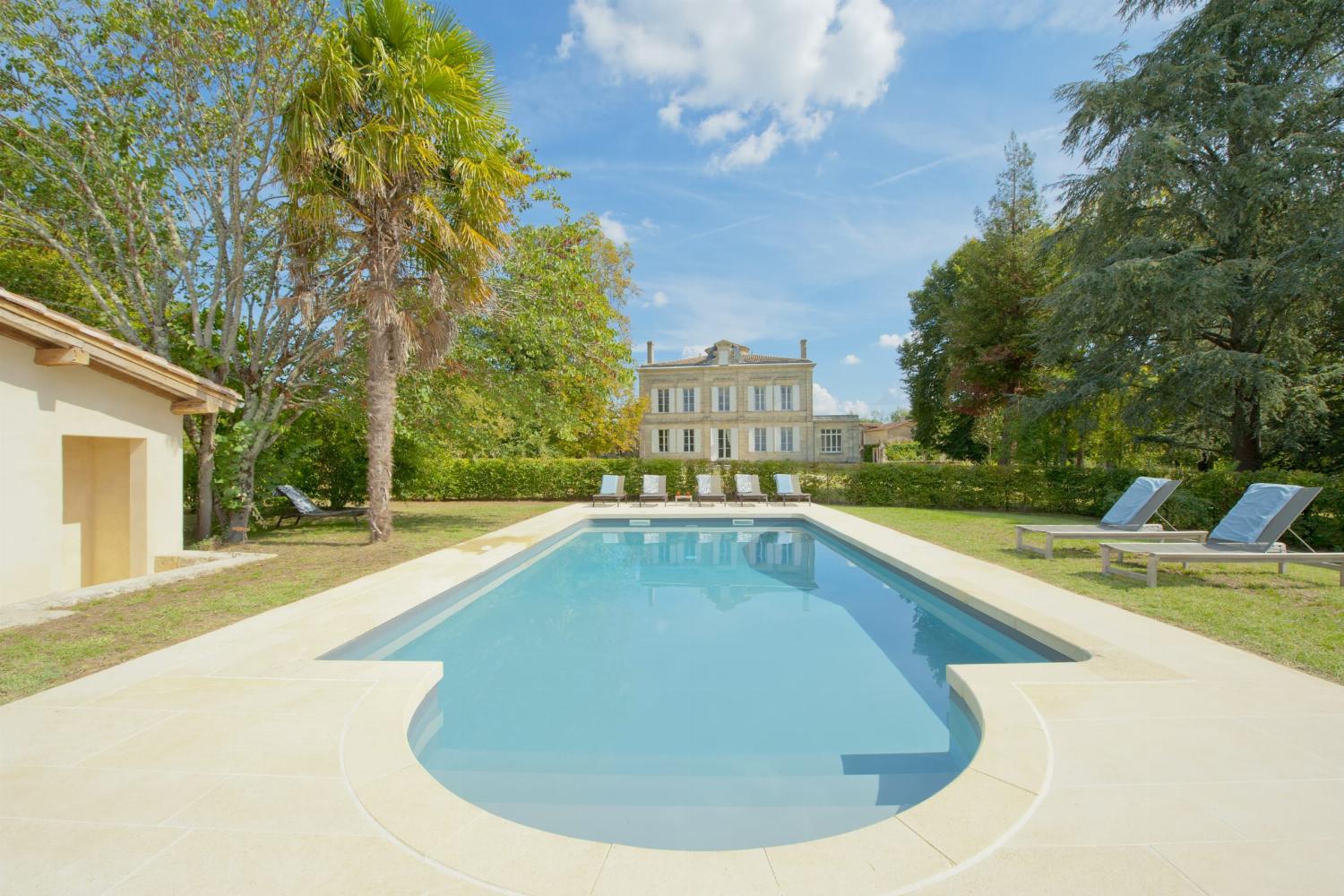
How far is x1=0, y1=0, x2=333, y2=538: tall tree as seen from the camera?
873cm

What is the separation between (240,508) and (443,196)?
238 inches

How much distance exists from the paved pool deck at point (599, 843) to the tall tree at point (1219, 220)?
1231 cm

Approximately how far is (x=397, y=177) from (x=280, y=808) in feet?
29.2

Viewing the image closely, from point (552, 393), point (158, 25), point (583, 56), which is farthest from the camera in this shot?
point (552, 393)

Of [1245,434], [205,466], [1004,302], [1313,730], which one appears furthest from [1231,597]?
[1004,302]

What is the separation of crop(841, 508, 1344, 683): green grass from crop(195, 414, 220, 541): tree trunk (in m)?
11.7

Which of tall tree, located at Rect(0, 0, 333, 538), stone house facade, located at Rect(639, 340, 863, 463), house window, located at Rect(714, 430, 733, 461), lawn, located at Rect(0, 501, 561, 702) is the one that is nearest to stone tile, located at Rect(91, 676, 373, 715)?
lawn, located at Rect(0, 501, 561, 702)

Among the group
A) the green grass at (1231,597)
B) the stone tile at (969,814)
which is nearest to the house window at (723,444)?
the green grass at (1231,597)

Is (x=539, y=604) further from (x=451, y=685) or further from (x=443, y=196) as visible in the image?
(x=443, y=196)

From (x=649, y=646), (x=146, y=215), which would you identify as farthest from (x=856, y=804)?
(x=146, y=215)

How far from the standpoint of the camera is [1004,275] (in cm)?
1845

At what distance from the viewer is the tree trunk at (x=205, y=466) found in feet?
31.8

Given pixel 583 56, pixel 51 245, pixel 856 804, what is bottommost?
pixel 856 804

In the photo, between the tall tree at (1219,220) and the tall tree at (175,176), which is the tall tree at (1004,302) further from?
the tall tree at (175,176)
